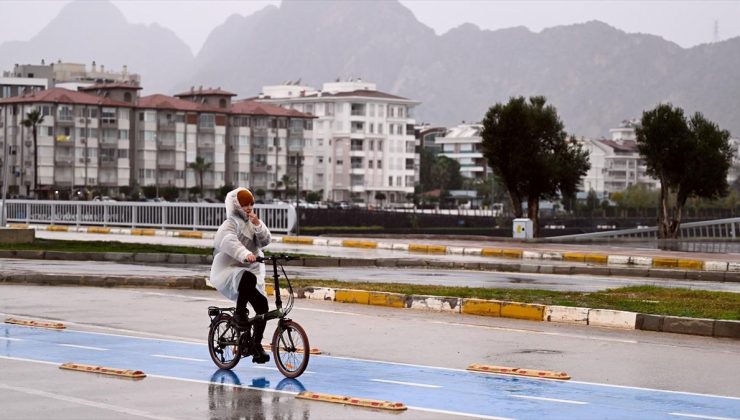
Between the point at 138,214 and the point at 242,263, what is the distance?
42.1 m

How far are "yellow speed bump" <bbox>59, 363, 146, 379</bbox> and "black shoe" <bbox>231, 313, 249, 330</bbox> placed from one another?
1.00 m

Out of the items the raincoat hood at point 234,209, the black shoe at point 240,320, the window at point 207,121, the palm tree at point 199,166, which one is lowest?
the black shoe at point 240,320

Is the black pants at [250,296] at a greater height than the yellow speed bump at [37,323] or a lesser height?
greater

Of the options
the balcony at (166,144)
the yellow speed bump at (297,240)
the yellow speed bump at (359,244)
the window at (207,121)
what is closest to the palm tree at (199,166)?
the balcony at (166,144)

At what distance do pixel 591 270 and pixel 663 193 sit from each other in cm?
3294

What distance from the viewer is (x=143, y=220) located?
53188mm

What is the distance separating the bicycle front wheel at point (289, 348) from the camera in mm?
11750

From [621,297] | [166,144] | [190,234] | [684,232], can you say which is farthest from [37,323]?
[166,144]

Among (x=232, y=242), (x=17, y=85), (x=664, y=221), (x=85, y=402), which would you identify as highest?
(x=17, y=85)

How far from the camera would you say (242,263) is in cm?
1222

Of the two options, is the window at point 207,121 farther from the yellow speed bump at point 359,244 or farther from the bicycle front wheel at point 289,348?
the bicycle front wheel at point 289,348

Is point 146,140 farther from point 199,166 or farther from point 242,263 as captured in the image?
point 242,263

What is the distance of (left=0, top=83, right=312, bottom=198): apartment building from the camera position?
14462cm

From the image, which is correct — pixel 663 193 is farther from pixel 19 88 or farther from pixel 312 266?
pixel 19 88
